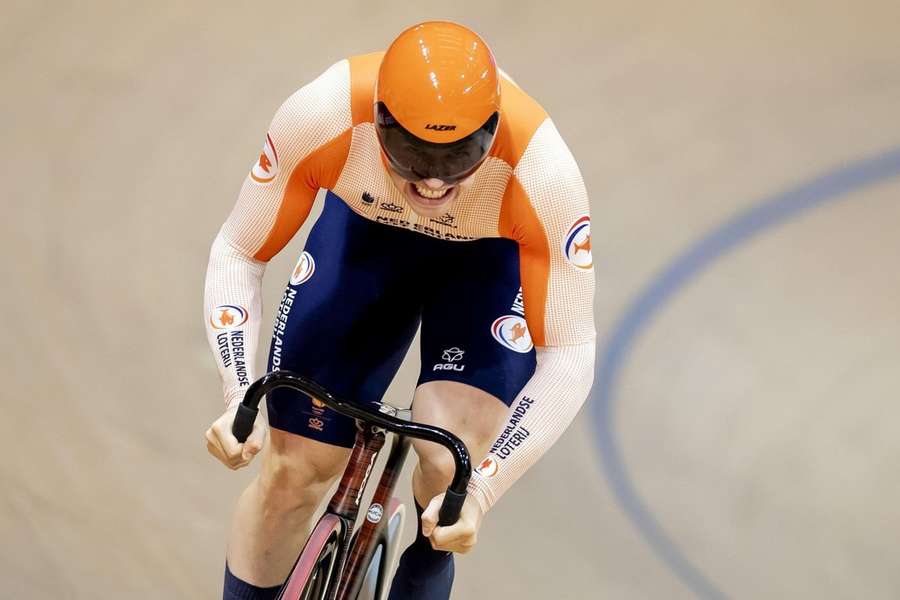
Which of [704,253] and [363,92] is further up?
[363,92]

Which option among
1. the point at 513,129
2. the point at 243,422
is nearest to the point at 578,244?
the point at 513,129

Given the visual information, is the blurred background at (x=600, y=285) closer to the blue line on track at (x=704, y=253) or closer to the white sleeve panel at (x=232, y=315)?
the blue line on track at (x=704, y=253)

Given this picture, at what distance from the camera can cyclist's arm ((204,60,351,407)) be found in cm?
255

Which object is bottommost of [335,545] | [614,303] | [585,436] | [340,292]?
[585,436]

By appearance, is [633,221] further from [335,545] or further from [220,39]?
[335,545]

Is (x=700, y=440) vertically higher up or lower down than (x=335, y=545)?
lower down

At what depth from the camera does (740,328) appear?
404 cm

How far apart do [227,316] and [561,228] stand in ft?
2.53

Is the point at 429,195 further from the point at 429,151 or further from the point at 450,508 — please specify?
the point at 450,508

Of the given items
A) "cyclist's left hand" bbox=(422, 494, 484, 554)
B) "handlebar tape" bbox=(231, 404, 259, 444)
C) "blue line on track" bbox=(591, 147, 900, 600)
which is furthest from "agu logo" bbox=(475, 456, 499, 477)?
"blue line on track" bbox=(591, 147, 900, 600)

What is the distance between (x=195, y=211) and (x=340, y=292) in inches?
64.0

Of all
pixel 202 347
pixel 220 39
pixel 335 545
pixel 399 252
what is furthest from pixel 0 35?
pixel 335 545

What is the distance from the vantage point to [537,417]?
249cm

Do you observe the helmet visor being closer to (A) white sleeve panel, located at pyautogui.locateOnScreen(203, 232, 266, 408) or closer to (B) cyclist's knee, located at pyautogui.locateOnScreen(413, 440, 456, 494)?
(A) white sleeve panel, located at pyautogui.locateOnScreen(203, 232, 266, 408)
